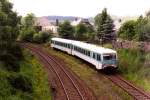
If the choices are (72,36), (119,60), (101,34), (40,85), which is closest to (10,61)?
(40,85)

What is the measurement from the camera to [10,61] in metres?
32.9

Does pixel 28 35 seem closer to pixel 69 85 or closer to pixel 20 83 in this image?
pixel 69 85

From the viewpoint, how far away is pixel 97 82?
33844 mm

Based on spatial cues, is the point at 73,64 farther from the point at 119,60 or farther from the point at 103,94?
the point at 103,94

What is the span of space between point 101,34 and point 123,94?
38153mm

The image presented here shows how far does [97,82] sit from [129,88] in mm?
4107

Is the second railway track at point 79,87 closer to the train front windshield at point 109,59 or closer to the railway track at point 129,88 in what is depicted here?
the railway track at point 129,88

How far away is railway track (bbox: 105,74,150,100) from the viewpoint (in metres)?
27.7

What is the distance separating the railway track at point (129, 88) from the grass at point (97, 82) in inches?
20.6

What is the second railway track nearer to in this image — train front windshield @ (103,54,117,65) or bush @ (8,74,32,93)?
train front windshield @ (103,54,117,65)

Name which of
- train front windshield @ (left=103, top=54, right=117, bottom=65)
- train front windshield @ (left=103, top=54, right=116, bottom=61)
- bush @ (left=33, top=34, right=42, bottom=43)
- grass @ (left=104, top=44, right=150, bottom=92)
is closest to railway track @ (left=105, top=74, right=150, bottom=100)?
grass @ (left=104, top=44, right=150, bottom=92)

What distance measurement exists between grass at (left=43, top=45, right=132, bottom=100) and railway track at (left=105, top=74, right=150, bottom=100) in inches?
20.6

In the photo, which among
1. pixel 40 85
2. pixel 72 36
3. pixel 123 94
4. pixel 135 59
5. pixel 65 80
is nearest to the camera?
pixel 123 94

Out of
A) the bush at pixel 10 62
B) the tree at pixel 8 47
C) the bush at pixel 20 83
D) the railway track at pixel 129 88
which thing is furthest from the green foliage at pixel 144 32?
the bush at pixel 20 83
